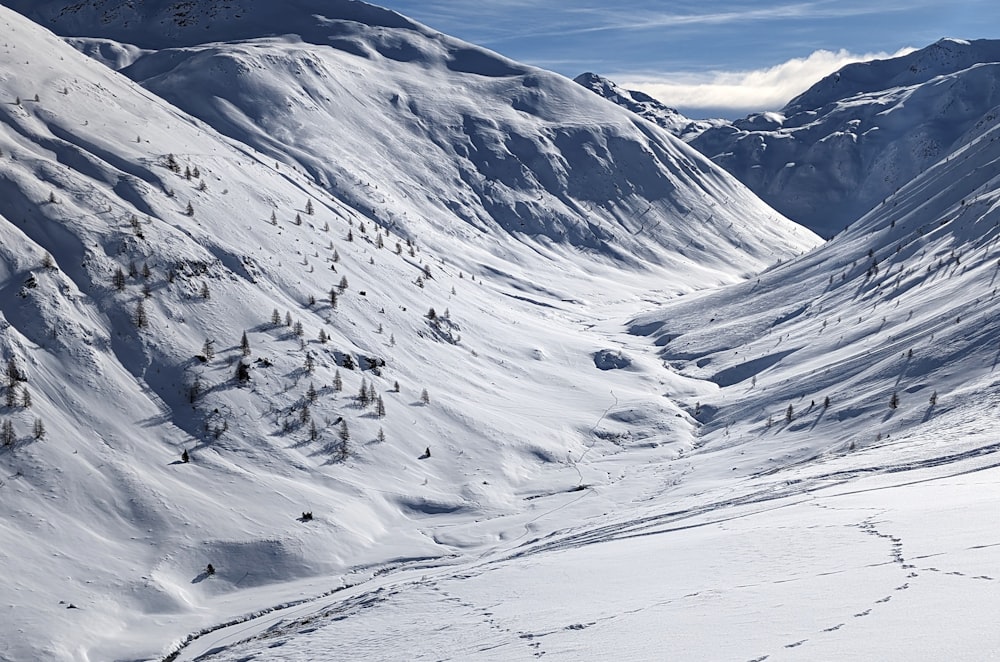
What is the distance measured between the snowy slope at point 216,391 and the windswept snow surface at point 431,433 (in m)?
0.11

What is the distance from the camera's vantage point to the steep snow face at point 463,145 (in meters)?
76.6

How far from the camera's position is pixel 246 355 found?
1171 inches

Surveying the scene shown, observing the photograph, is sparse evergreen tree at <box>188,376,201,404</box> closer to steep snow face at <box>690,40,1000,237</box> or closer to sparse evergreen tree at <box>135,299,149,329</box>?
sparse evergreen tree at <box>135,299,149,329</box>

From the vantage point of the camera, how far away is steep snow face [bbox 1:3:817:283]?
251ft

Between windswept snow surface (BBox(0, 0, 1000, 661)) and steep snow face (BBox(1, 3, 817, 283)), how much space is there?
21.7 m

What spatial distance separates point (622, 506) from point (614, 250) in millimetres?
65365

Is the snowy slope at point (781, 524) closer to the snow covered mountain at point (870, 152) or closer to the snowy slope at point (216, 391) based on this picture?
the snowy slope at point (216, 391)

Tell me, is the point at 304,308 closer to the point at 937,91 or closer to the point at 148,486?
the point at 148,486

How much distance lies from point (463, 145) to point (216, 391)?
6988 cm

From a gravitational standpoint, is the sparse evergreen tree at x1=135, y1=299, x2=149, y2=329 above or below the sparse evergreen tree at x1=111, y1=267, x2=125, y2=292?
below

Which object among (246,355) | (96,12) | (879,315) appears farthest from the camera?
(96,12)

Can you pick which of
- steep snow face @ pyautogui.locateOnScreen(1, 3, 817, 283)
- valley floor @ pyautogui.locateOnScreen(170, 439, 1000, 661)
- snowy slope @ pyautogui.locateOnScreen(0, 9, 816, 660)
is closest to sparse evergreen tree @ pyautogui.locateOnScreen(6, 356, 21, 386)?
snowy slope @ pyautogui.locateOnScreen(0, 9, 816, 660)

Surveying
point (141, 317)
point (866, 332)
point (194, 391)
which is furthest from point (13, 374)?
point (866, 332)

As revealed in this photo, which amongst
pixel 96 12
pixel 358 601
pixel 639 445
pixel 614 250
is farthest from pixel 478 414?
pixel 96 12
